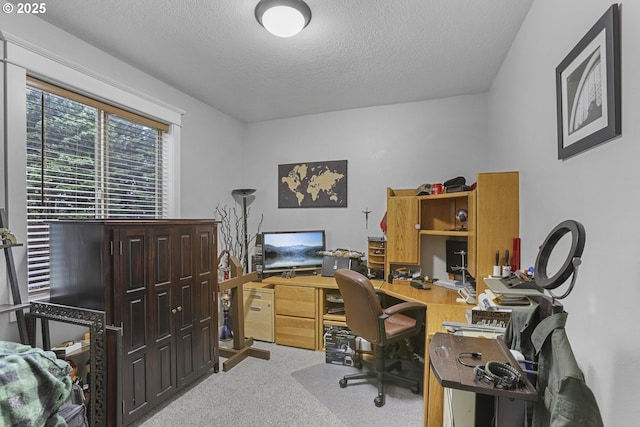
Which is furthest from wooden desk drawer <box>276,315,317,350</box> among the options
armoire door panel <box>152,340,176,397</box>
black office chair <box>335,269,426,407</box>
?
armoire door panel <box>152,340,176,397</box>

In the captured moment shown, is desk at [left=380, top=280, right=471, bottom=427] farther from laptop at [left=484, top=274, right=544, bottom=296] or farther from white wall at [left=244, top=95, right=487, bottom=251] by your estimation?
white wall at [left=244, top=95, right=487, bottom=251]

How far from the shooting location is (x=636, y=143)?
2.82 feet

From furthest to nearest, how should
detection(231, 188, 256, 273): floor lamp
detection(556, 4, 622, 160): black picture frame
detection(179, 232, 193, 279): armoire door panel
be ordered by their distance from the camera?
1. detection(231, 188, 256, 273): floor lamp
2. detection(179, 232, 193, 279): armoire door panel
3. detection(556, 4, 622, 160): black picture frame

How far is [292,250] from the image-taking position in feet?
11.3

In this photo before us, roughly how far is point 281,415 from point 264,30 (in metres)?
2.60

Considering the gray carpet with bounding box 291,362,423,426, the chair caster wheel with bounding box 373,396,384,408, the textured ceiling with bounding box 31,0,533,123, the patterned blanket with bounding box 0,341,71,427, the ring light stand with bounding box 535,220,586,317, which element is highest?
the textured ceiling with bounding box 31,0,533,123

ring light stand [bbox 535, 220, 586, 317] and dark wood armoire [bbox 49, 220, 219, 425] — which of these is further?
dark wood armoire [bbox 49, 220, 219, 425]

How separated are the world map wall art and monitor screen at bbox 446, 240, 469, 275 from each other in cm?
121

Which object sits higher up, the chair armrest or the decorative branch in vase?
the decorative branch in vase

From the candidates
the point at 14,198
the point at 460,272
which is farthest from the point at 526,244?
the point at 14,198

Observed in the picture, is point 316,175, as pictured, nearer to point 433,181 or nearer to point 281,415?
point 433,181

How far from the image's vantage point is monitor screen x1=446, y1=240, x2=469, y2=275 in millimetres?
2818

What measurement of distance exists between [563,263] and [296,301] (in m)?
2.50

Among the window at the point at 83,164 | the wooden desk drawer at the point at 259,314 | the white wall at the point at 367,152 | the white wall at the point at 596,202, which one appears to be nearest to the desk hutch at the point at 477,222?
the white wall at the point at 596,202
